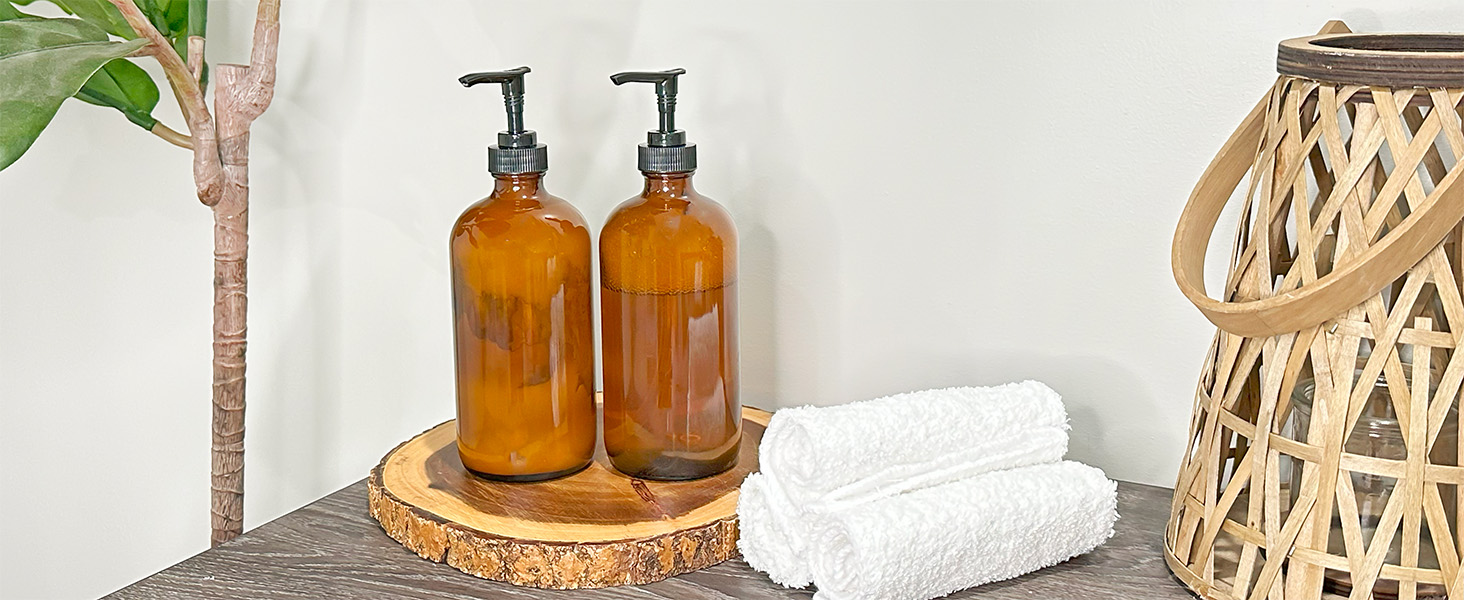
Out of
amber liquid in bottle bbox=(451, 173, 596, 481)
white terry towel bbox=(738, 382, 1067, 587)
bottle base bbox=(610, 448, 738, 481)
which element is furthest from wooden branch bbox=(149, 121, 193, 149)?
white terry towel bbox=(738, 382, 1067, 587)

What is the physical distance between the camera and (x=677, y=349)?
0.79 m

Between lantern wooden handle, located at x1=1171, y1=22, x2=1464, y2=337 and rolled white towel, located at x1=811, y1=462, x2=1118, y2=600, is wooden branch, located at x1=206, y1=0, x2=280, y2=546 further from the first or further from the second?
lantern wooden handle, located at x1=1171, y1=22, x2=1464, y2=337

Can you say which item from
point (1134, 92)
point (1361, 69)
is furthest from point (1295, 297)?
point (1134, 92)

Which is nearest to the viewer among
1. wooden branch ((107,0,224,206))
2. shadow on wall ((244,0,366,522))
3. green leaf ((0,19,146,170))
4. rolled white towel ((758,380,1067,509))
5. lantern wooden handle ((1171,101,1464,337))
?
lantern wooden handle ((1171,101,1464,337))

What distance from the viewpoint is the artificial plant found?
823 mm

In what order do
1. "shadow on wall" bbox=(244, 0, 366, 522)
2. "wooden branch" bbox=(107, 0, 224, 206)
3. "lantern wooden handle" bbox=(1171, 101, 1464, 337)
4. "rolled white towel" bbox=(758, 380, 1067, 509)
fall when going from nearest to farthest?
"lantern wooden handle" bbox=(1171, 101, 1464, 337) < "rolled white towel" bbox=(758, 380, 1067, 509) < "wooden branch" bbox=(107, 0, 224, 206) < "shadow on wall" bbox=(244, 0, 366, 522)

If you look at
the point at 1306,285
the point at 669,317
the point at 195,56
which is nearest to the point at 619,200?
the point at 669,317

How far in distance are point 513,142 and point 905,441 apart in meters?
0.30

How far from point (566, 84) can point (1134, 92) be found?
0.44m

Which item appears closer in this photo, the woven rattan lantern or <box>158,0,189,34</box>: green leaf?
the woven rattan lantern

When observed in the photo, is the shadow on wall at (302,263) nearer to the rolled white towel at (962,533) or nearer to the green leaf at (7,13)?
the green leaf at (7,13)

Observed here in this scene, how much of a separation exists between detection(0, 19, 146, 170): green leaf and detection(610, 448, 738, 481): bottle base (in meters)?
0.42

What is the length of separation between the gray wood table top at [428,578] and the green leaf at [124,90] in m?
0.37

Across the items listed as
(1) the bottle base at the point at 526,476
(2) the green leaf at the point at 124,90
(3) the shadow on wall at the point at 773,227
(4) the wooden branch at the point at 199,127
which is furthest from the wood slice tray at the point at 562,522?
(2) the green leaf at the point at 124,90
